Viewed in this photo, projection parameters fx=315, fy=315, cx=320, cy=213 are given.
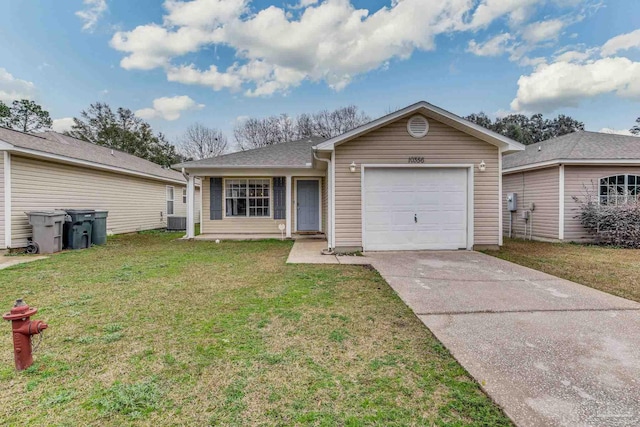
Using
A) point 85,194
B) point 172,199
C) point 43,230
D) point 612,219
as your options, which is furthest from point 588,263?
point 172,199

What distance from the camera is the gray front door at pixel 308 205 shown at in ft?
37.9

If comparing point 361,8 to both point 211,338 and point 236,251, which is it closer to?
point 236,251

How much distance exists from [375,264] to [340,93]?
20.4 metres

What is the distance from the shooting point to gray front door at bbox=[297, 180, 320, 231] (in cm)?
1155

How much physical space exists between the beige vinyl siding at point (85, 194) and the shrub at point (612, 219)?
624 inches

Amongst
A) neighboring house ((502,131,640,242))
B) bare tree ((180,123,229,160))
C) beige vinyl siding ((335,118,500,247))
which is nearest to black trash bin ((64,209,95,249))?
beige vinyl siding ((335,118,500,247))

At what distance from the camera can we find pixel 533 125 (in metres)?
34.1

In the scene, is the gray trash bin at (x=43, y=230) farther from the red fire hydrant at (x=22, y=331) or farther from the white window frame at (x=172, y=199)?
the white window frame at (x=172, y=199)

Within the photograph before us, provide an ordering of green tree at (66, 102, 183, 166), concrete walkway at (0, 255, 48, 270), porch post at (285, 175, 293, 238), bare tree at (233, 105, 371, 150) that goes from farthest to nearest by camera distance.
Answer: bare tree at (233, 105, 371, 150), green tree at (66, 102, 183, 166), porch post at (285, 175, 293, 238), concrete walkway at (0, 255, 48, 270)

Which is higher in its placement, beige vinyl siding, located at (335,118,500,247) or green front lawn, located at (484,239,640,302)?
beige vinyl siding, located at (335,118,500,247)

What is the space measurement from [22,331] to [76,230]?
8.03 m

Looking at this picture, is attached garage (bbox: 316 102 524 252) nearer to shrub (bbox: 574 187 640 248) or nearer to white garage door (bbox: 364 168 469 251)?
white garage door (bbox: 364 168 469 251)

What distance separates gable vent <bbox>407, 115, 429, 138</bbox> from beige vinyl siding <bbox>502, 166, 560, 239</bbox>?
5.45 m

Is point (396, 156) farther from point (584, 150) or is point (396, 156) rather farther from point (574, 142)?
point (574, 142)
